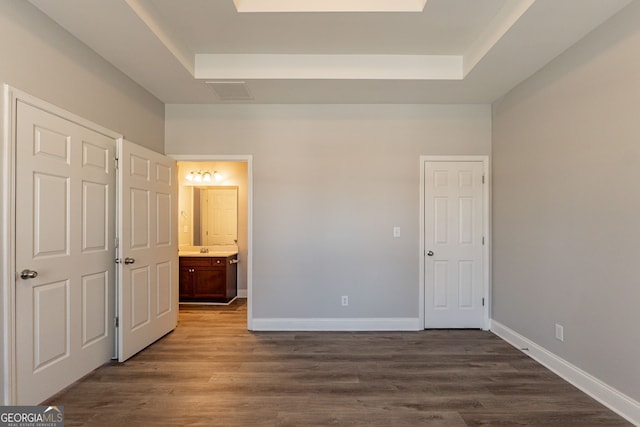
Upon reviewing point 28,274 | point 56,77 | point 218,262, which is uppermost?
point 56,77

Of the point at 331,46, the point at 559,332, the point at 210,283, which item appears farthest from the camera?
the point at 210,283

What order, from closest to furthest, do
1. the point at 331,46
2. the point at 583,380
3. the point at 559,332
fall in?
1. the point at 583,380
2. the point at 559,332
3. the point at 331,46

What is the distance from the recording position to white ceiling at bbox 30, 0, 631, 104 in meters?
2.19

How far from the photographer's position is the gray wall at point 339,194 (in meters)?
3.66

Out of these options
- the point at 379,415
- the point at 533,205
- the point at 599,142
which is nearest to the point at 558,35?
the point at 599,142

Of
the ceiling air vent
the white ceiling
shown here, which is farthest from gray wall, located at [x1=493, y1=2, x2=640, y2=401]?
the ceiling air vent

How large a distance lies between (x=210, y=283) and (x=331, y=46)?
3679 mm

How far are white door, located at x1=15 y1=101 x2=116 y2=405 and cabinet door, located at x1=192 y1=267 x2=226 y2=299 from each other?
6.37ft

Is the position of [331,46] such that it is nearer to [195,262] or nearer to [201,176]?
[201,176]

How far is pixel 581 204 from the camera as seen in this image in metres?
2.41

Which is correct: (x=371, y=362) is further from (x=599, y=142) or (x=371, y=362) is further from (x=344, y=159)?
(x=599, y=142)

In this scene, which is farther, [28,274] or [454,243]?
[454,243]

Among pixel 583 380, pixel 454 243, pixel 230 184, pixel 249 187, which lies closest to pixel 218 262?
pixel 230 184

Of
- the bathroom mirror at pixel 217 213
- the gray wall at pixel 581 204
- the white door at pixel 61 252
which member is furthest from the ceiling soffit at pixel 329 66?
the bathroom mirror at pixel 217 213
